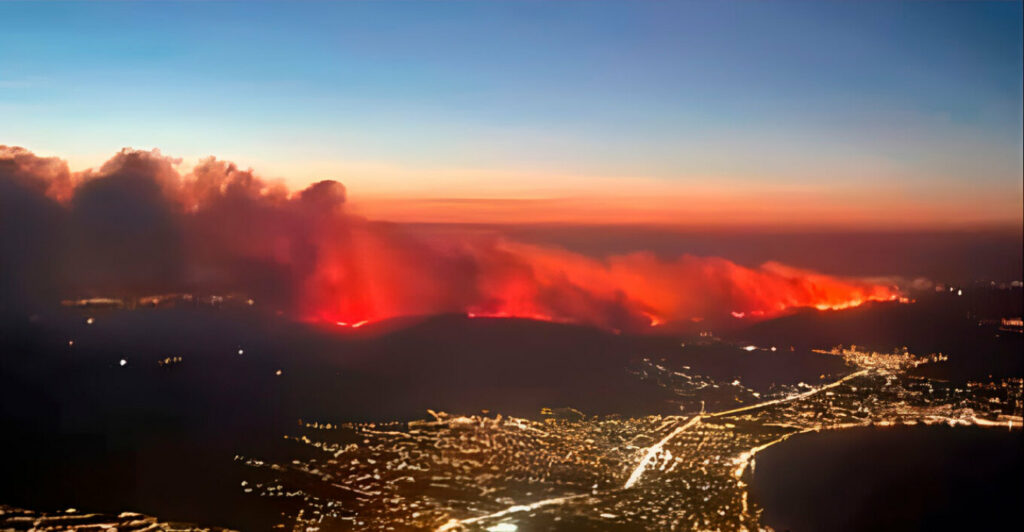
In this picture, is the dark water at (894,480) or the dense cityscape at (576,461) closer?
the dense cityscape at (576,461)

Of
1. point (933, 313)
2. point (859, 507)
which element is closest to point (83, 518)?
point (859, 507)

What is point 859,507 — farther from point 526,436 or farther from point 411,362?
point 411,362

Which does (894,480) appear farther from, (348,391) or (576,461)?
(348,391)

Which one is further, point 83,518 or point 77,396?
point 77,396

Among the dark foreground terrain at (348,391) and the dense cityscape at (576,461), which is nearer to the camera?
the dense cityscape at (576,461)

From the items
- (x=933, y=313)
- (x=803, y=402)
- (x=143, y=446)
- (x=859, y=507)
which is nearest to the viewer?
(x=859, y=507)

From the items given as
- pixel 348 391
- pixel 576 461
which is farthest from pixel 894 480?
pixel 348 391

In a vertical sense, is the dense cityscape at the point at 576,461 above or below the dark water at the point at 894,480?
above

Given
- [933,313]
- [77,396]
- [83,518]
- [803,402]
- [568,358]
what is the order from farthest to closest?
1. [933,313]
2. [568,358]
3. [803,402]
4. [77,396]
5. [83,518]
